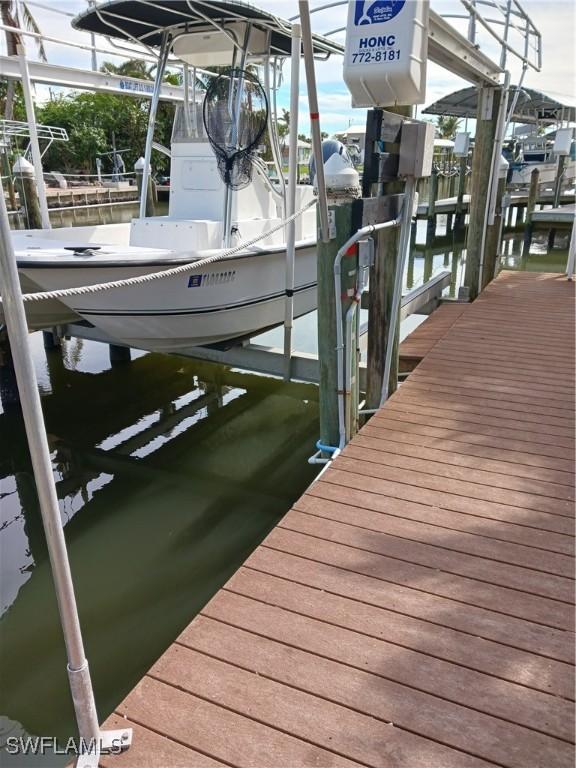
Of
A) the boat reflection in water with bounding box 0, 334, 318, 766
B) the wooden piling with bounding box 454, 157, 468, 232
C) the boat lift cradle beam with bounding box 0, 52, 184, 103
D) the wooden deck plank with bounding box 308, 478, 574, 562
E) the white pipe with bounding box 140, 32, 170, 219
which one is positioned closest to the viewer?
the wooden deck plank with bounding box 308, 478, 574, 562

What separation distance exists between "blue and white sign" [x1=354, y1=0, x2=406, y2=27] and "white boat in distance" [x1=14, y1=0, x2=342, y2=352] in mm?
2188

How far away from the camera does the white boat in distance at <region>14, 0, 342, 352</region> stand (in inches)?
193

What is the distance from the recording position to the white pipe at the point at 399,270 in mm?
3916

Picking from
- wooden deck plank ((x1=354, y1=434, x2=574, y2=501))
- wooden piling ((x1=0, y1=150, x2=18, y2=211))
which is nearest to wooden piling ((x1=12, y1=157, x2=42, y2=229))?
wooden piling ((x1=0, y1=150, x2=18, y2=211))

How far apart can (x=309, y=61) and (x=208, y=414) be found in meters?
4.61

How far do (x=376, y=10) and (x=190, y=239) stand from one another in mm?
2804

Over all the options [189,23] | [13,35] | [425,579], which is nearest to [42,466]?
[425,579]

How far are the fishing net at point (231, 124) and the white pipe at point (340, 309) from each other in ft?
7.39

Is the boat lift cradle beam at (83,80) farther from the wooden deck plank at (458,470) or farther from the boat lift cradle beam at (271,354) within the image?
the wooden deck plank at (458,470)

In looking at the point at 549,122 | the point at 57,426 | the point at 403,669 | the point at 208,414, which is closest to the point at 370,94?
the point at 403,669

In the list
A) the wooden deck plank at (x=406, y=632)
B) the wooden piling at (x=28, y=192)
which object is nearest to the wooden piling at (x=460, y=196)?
the wooden piling at (x=28, y=192)

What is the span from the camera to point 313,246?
684 cm

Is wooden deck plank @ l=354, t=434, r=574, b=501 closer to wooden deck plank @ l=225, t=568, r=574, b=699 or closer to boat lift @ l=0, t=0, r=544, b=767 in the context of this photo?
wooden deck plank @ l=225, t=568, r=574, b=699

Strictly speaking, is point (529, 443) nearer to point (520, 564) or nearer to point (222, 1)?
point (520, 564)
